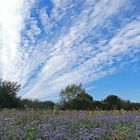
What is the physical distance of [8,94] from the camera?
3544cm

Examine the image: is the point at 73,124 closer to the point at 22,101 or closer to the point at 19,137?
the point at 19,137

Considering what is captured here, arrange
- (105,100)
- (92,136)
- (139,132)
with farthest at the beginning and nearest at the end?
(105,100) < (139,132) < (92,136)

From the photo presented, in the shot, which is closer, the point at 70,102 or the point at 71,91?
the point at 70,102

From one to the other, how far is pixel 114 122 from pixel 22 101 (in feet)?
85.6

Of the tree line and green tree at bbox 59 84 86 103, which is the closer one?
the tree line

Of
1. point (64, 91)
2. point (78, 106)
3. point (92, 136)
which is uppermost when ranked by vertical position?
point (64, 91)

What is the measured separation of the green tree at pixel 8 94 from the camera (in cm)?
3395

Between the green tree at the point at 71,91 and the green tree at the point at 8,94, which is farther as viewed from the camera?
the green tree at the point at 71,91

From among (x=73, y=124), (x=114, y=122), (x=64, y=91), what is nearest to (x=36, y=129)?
(x=73, y=124)

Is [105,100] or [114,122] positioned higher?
[105,100]

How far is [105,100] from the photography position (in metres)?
37.6

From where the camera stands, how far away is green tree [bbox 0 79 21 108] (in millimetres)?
33953

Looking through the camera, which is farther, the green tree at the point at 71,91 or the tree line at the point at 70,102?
the green tree at the point at 71,91

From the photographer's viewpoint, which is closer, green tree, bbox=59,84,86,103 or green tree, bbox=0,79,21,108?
green tree, bbox=0,79,21,108
